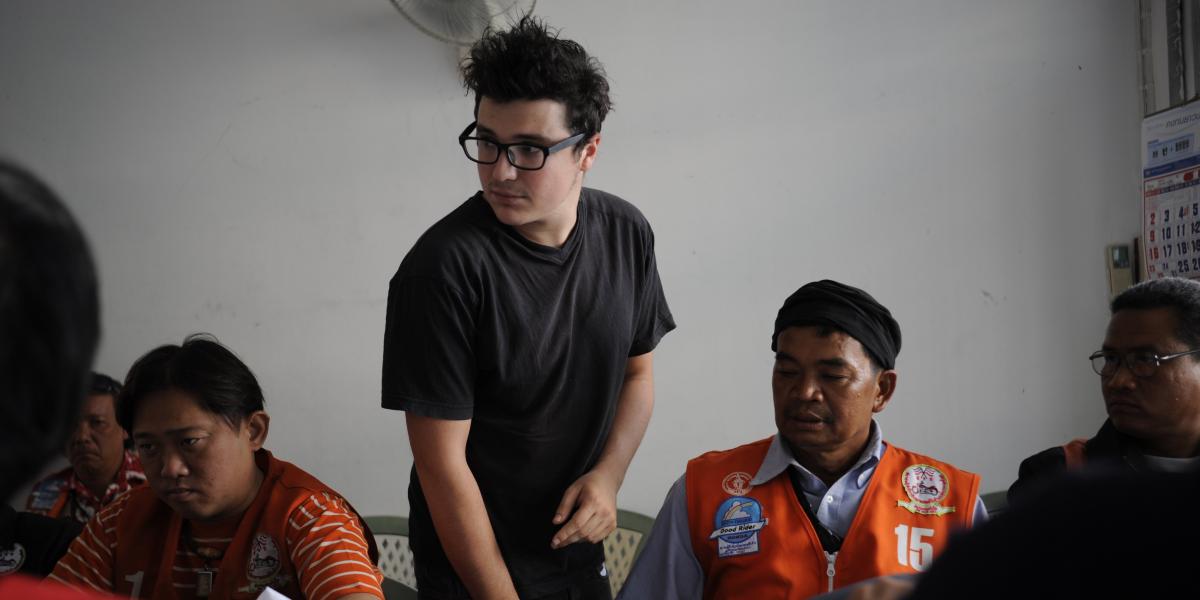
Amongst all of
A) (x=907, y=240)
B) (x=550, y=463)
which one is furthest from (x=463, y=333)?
(x=907, y=240)

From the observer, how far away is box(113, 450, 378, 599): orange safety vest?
176cm

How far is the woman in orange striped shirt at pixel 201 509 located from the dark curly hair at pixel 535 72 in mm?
774

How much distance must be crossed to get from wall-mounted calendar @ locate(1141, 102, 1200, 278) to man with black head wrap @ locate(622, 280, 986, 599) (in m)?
1.17

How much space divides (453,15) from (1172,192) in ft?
7.04

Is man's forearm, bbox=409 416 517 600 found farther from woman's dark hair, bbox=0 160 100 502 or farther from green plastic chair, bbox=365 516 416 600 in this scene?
green plastic chair, bbox=365 516 416 600

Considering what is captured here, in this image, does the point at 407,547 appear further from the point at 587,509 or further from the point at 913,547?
the point at 913,547

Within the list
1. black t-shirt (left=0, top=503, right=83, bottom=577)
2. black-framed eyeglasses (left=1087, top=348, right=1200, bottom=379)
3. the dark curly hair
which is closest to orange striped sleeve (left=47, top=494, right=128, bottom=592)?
black t-shirt (left=0, top=503, right=83, bottom=577)

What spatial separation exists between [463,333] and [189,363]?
60cm

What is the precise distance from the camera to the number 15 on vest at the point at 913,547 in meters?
1.76

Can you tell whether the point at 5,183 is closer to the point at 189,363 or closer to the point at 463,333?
the point at 463,333

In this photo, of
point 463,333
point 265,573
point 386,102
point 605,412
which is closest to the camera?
point 463,333

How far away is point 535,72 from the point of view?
1.68 meters

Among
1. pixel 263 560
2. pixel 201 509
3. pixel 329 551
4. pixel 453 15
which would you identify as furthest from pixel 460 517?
pixel 453 15

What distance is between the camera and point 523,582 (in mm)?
1826
